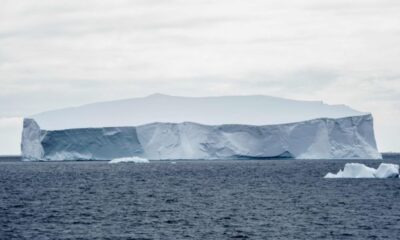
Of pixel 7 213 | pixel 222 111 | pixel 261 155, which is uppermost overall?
pixel 222 111

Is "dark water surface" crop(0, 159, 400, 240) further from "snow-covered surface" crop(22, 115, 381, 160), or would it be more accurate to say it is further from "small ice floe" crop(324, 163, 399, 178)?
"snow-covered surface" crop(22, 115, 381, 160)

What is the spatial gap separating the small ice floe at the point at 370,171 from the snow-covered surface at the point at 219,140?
15678 mm

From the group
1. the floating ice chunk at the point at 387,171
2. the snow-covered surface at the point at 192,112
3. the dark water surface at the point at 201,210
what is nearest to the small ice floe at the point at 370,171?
the floating ice chunk at the point at 387,171

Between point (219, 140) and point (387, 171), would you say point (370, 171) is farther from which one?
point (219, 140)

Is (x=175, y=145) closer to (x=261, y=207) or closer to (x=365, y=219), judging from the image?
(x=261, y=207)

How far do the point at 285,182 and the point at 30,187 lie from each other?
15.1m

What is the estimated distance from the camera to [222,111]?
77.2 metres

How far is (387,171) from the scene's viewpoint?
46.8 m

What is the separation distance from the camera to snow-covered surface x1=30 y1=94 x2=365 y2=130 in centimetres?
7062

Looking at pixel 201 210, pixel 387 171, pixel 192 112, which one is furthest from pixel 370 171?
pixel 192 112

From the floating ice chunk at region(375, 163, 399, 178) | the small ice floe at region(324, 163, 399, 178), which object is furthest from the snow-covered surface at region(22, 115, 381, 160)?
the floating ice chunk at region(375, 163, 399, 178)

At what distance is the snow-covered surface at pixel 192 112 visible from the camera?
70.6 m

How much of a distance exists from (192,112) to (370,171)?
31.1 metres

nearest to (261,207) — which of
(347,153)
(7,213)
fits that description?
(7,213)
